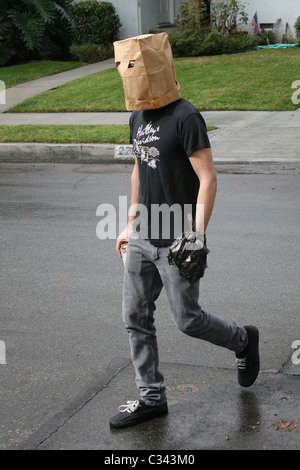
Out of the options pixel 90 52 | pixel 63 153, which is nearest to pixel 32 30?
pixel 90 52

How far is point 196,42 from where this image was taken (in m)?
20.1

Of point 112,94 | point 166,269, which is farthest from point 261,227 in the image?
point 112,94

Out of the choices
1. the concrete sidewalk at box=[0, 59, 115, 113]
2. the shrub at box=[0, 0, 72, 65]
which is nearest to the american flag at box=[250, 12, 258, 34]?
the concrete sidewalk at box=[0, 59, 115, 113]

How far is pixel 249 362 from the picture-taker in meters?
4.19

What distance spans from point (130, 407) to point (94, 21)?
755 inches

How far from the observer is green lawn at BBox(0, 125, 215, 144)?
12.4 m

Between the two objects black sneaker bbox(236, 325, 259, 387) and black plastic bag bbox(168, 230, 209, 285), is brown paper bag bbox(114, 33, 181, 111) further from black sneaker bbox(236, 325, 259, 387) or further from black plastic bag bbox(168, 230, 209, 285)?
black sneaker bbox(236, 325, 259, 387)

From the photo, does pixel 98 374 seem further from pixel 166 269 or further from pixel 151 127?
pixel 151 127

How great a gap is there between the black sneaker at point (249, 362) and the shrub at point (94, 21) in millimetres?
18692

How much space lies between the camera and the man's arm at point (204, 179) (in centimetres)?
367

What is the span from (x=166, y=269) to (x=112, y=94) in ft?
43.4

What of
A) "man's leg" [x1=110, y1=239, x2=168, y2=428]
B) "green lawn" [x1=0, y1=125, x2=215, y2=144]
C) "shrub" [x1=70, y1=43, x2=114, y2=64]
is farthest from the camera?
"shrub" [x1=70, y1=43, x2=114, y2=64]

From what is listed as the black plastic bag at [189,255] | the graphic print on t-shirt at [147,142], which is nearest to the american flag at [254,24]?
the graphic print on t-shirt at [147,142]

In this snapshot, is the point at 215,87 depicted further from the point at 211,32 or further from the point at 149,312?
the point at 149,312
